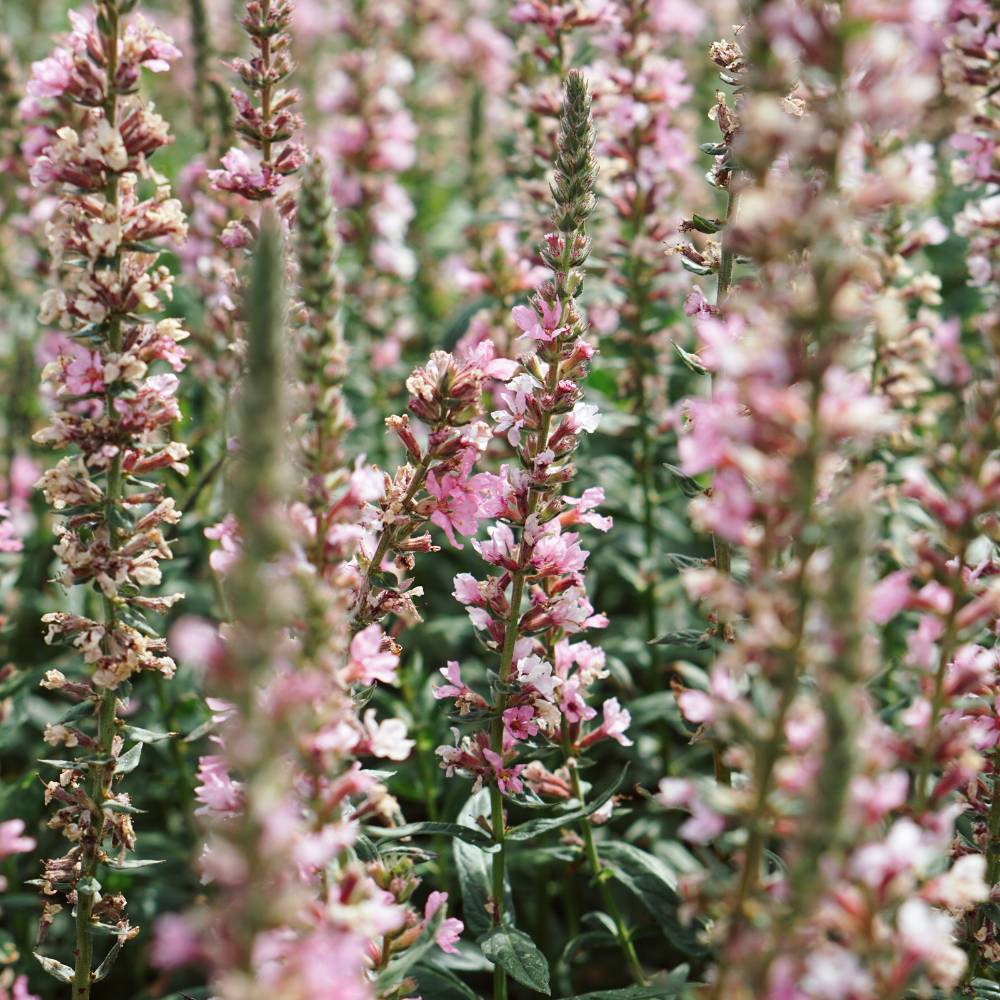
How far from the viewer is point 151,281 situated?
3.96 metres

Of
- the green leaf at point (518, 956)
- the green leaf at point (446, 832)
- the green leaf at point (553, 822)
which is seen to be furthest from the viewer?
the green leaf at point (553, 822)

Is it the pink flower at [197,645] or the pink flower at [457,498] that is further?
the pink flower at [457,498]

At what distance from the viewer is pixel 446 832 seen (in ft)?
13.2

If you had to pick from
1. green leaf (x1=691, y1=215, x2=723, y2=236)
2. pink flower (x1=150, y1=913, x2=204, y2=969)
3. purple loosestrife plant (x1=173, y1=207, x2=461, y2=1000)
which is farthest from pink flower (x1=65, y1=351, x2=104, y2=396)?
green leaf (x1=691, y1=215, x2=723, y2=236)

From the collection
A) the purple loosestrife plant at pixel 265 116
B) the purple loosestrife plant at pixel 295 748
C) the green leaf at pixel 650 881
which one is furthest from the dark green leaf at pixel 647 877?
the purple loosestrife plant at pixel 265 116

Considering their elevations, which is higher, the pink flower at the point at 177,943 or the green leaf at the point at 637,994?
the pink flower at the point at 177,943

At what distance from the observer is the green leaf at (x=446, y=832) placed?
150 inches

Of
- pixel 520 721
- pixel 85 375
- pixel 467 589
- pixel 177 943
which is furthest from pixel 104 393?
pixel 177 943

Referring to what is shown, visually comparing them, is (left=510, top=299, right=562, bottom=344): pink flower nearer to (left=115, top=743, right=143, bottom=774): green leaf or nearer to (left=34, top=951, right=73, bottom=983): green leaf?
(left=115, top=743, right=143, bottom=774): green leaf

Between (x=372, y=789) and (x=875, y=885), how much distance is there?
54.7 inches

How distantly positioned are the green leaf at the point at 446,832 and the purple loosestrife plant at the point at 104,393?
0.91 metres

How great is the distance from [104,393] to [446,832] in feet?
6.22

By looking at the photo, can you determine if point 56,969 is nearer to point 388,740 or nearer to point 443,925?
point 443,925

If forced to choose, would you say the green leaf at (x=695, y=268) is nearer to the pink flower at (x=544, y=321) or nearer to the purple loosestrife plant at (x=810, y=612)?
the pink flower at (x=544, y=321)
